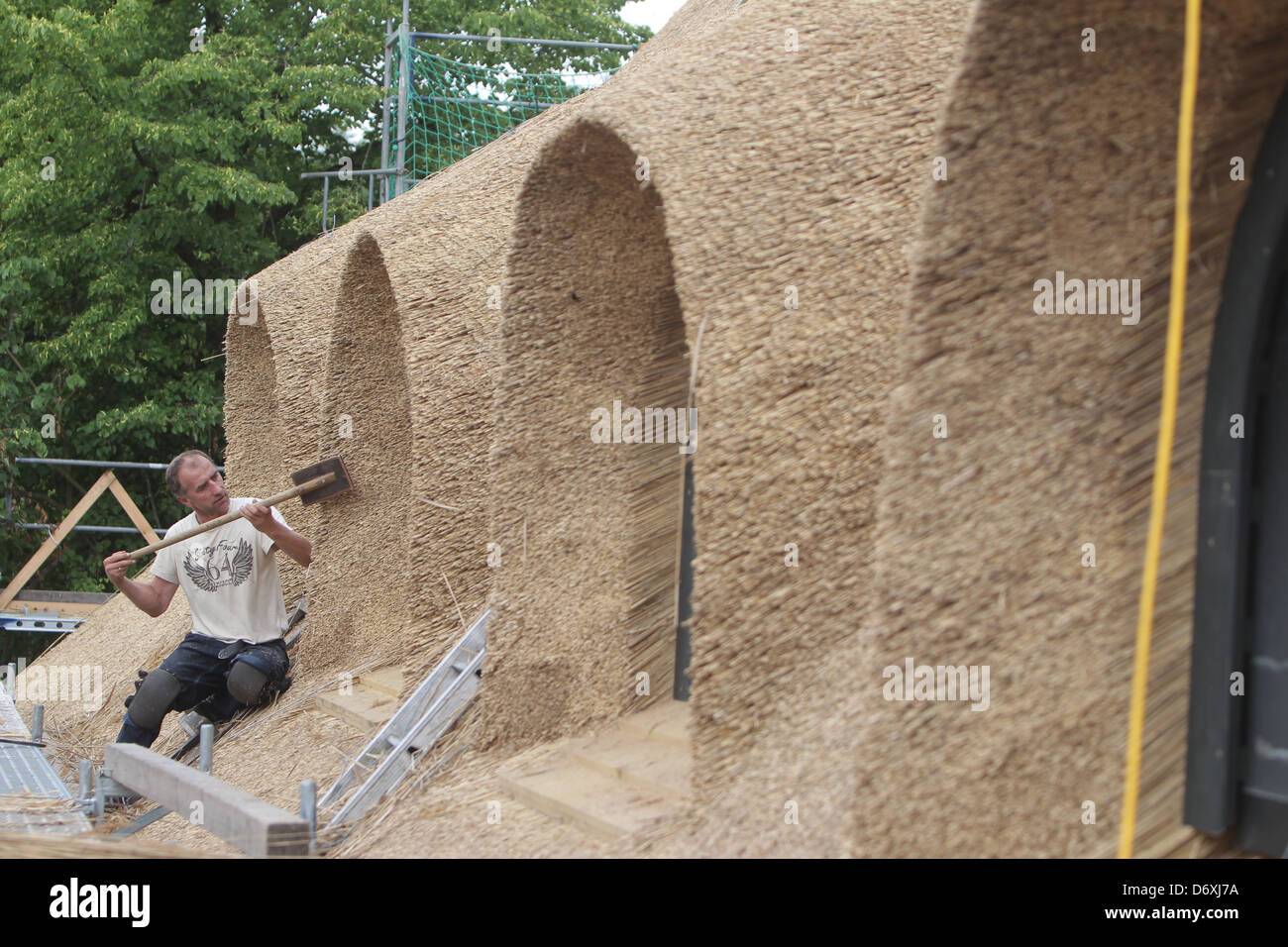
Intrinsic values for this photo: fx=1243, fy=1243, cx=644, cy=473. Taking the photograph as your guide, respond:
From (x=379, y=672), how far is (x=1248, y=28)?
502cm

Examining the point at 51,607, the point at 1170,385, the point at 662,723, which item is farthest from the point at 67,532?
the point at 1170,385

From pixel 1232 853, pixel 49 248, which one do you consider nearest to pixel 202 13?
pixel 49 248

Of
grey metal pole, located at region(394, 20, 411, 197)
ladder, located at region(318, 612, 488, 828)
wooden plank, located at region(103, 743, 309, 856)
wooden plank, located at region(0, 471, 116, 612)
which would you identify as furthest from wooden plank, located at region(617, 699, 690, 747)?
wooden plank, located at region(0, 471, 116, 612)

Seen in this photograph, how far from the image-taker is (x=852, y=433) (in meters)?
2.95

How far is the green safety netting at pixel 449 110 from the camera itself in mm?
10768

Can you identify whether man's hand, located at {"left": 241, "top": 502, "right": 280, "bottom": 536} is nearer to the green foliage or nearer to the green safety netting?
the green safety netting

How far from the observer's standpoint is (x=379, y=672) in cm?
621

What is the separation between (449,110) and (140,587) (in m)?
7.94

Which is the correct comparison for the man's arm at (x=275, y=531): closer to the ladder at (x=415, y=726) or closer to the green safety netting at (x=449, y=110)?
the ladder at (x=415, y=726)

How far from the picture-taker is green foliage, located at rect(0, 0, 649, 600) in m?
13.0

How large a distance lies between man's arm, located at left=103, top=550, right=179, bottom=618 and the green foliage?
23.5 feet
